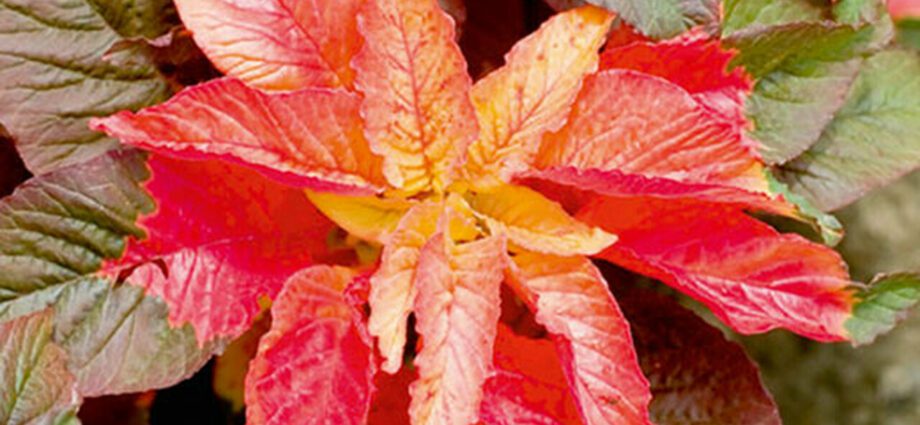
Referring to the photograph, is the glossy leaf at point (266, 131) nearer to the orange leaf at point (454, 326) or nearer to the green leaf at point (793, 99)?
the orange leaf at point (454, 326)

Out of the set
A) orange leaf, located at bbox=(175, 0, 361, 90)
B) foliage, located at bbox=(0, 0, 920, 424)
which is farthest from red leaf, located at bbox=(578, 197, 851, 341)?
orange leaf, located at bbox=(175, 0, 361, 90)

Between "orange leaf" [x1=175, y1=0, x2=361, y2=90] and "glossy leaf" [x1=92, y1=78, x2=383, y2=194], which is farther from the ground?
"orange leaf" [x1=175, y1=0, x2=361, y2=90]

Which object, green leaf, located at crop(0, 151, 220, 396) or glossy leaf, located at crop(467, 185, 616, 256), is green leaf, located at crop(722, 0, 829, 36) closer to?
glossy leaf, located at crop(467, 185, 616, 256)

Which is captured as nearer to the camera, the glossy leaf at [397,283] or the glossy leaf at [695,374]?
the glossy leaf at [397,283]

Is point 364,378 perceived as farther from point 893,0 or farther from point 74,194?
point 893,0

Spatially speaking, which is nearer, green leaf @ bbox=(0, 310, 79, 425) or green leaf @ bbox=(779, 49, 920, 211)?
green leaf @ bbox=(0, 310, 79, 425)

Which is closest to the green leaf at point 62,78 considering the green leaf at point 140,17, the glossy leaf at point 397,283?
the green leaf at point 140,17

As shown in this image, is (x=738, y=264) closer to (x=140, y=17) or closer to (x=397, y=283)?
(x=397, y=283)
